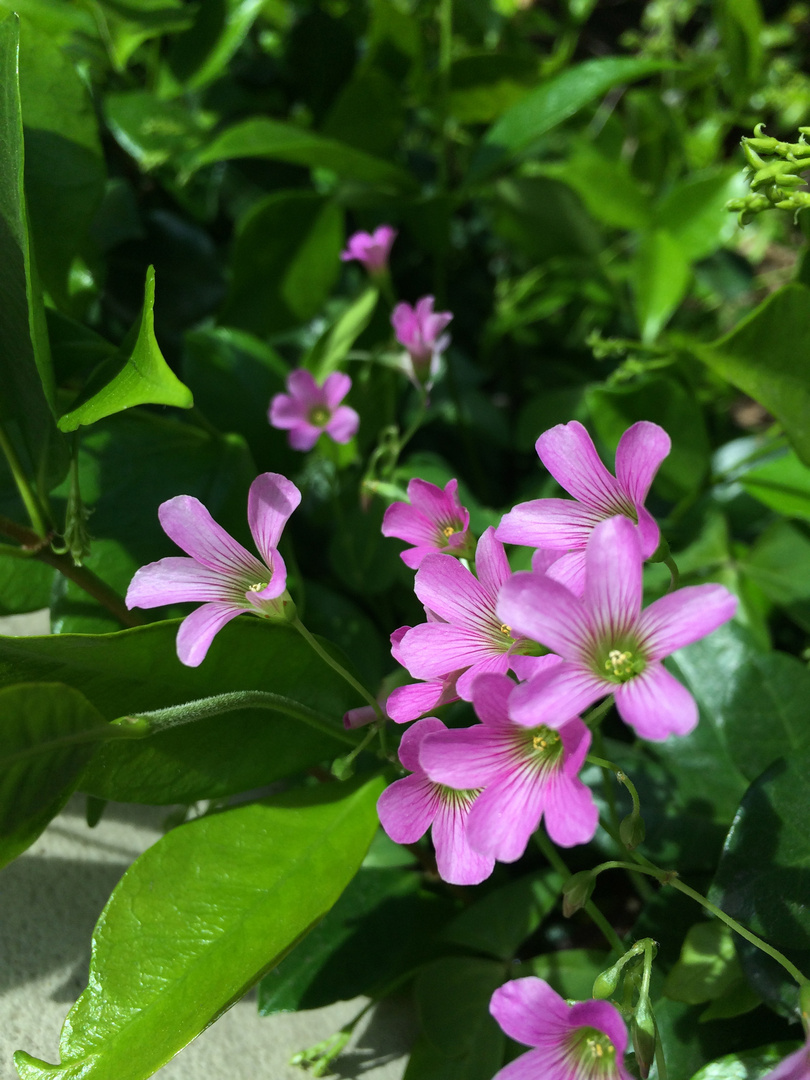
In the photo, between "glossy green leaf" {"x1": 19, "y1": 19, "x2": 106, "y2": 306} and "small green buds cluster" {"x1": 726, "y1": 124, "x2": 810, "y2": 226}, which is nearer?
"small green buds cluster" {"x1": 726, "y1": 124, "x2": 810, "y2": 226}

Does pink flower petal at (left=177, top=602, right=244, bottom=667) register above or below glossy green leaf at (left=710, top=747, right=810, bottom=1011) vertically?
above

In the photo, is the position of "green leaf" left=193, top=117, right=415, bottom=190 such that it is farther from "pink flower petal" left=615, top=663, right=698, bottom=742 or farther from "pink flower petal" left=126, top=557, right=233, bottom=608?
"pink flower petal" left=615, top=663, right=698, bottom=742

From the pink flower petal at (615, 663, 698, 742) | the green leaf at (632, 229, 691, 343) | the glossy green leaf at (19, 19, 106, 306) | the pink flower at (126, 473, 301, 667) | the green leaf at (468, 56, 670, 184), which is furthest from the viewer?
the green leaf at (632, 229, 691, 343)

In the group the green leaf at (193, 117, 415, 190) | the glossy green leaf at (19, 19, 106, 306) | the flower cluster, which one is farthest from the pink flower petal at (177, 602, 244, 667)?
the green leaf at (193, 117, 415, 190)

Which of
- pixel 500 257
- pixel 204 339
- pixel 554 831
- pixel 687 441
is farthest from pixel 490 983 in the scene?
pixel 500 257

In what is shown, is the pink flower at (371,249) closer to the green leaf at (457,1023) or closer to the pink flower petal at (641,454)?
the pink flower petal at (641,454)
